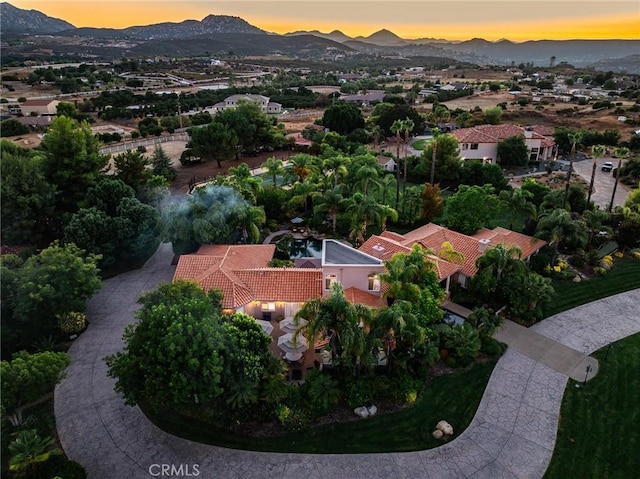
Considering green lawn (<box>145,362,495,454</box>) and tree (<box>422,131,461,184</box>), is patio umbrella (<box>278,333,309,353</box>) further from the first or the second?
tree (<box>422,131,461,184</box>)

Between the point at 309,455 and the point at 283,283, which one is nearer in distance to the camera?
the point at 309,455

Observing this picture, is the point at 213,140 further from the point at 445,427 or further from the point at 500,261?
the point at 445,427

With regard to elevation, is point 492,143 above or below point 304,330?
above

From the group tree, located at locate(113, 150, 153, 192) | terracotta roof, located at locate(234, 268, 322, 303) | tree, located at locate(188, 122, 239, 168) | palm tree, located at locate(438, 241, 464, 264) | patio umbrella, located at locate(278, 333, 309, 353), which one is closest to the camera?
patio umbrella, located at locate(278, 333, 309, 353)

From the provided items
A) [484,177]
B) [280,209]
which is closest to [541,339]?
[280,209]

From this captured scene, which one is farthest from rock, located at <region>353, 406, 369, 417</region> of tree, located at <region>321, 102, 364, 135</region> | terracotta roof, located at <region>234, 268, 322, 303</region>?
tree, located at <region>321, 102, 364, 135</region>

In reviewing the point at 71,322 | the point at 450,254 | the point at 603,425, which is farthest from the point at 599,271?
the point at 71,322

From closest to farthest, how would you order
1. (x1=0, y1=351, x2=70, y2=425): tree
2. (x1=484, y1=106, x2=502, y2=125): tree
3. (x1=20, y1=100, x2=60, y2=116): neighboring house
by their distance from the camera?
(x1=0, y1=351, x2=70, y2=425): tree, (x1=484, y1=106, x2=502, y2=125): tree, (x1=20, y1=100, x2=60, y2=116): neighboring house
